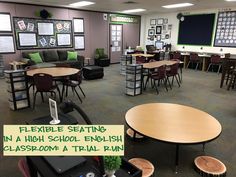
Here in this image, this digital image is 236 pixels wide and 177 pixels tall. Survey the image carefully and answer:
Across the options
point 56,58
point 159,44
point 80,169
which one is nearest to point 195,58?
point 159,44

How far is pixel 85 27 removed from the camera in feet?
27.9

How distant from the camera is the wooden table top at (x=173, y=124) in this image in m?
1.91

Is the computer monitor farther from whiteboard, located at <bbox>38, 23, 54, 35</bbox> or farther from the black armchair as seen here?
whiteboard, located at <bbox>38, 23, 54, 35</bbox>

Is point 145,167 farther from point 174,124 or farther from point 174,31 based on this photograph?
point 174,31

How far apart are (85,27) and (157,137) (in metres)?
7.60

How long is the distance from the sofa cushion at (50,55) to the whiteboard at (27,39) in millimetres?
523

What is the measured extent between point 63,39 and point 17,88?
183 inches

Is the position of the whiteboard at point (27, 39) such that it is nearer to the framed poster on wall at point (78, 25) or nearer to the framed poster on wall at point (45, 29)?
the framed poster on wall at point (45, 29)

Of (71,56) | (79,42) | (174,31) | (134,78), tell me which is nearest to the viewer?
(134,78)

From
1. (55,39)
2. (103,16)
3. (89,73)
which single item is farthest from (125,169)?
(103,16)

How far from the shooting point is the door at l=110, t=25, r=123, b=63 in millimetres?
9626

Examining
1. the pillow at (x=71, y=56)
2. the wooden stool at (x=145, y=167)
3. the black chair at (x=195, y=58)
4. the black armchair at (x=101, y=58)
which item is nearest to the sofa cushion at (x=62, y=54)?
the pillow at (x=71, y=56)

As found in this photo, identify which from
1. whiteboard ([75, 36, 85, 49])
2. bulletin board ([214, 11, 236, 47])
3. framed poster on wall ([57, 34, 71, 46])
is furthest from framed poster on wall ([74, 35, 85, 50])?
bulletin board ([214, 11, 236, 47])

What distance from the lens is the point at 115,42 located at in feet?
32.3
